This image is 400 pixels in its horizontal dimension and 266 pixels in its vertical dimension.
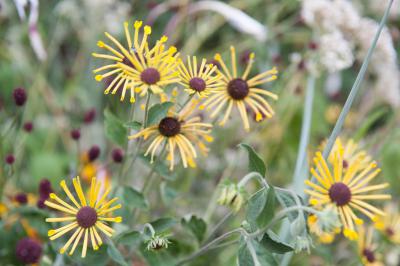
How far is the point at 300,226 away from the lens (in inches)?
19.3

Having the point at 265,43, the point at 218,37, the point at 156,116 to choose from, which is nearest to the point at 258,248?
the point at 156,116

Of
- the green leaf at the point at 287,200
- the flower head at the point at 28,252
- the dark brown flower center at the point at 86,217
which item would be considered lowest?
the flower head at the point at 28,252

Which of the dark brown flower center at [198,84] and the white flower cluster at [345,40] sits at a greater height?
the white flower cluster at [345,40]

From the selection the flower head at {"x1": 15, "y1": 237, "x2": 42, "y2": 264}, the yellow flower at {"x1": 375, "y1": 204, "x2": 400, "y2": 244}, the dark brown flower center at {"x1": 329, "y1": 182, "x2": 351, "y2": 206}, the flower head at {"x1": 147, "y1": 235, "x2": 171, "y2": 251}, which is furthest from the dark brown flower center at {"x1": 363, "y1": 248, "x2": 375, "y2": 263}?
the flower head at {"x1": 15, "y1": 237, "x2": 42, "y2": 264}

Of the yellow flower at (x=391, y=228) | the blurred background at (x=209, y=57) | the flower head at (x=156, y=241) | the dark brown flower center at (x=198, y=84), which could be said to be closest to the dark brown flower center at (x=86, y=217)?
the flower head at (x=156, y=241)

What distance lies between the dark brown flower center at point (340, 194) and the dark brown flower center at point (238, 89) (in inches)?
6.4

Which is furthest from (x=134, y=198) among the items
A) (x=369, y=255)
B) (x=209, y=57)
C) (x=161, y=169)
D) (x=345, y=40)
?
(x=209, y=57)

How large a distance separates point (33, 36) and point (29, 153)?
313 millimetres

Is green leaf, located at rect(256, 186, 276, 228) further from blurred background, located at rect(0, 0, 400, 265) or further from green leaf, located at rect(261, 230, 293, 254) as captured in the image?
blurred background, located at rect(0, 0, 400, 265)

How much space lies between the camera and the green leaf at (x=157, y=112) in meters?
0.56

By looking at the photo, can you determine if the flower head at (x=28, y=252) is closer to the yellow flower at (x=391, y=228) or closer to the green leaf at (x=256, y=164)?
the green leaf at (x=256, y=164)

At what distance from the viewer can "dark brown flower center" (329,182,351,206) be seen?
0.54m

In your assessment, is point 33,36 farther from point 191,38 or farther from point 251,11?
point 251,11

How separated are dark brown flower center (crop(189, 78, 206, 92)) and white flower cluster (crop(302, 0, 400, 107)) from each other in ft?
1.42
